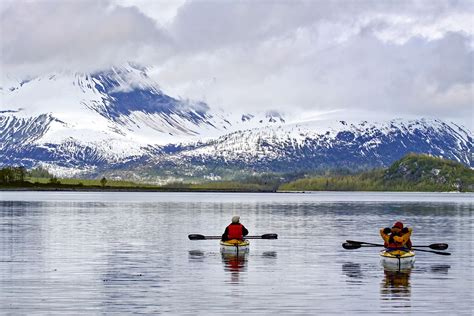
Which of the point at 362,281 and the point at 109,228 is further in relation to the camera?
the point at 109,228

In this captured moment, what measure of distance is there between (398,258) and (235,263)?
39.2 feet

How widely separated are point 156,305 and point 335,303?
29.4 ft

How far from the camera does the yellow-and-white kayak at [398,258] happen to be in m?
65.2

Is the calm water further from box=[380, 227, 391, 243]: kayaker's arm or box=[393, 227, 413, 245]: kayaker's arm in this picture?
box=[393, 227, 413, 245]: kayaker's arm

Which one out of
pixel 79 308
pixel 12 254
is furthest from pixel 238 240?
pixel 79 308

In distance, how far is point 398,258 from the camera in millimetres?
65125

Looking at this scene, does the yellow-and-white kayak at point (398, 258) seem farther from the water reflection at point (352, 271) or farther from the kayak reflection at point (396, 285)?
the water reflection at point (352, 271)

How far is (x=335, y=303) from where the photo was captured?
160 ft

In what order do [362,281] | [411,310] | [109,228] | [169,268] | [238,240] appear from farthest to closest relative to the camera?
[109,228], [238,240], [169,268], [362,281], [411,310]

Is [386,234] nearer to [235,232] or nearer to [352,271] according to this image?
[352,271]

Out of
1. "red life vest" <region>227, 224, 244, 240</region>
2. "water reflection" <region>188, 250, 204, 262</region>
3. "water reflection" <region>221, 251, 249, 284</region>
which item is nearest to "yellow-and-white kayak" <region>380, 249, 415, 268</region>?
"water reflection" <region>221, 251, 249, 284</region>

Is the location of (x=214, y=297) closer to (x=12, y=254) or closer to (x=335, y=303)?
(x=335, y=303)

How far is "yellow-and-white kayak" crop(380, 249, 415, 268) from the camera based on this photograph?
65.2 m

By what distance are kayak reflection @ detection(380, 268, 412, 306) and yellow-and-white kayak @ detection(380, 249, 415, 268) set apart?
1.94 ft
